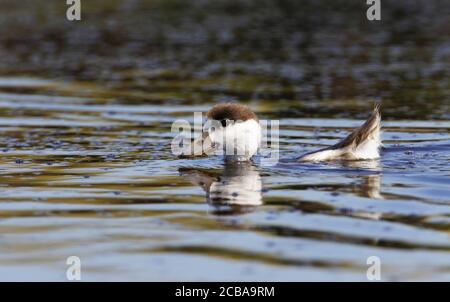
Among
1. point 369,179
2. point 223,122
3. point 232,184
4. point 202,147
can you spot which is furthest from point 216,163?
point 369,179

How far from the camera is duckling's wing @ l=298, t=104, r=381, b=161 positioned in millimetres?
13469

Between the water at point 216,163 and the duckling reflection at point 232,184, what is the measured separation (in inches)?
1.6

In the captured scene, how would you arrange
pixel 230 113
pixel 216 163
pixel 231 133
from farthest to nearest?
pixel 216 163 < pixel 231 133 < pixel 230 113

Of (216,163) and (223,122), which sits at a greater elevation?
(223,122)

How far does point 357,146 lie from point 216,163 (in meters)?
2.05

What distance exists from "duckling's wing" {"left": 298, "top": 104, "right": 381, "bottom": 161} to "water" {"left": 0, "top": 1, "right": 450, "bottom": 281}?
0.56ft

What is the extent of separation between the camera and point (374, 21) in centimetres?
3212

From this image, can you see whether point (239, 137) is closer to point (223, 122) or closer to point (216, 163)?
point (223, 122)

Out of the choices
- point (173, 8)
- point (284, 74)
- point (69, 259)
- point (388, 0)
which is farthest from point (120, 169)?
point (388, 0)

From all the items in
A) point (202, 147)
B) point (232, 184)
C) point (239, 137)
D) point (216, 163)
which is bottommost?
point (232, 184)

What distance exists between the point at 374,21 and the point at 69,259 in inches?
958

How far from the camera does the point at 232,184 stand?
41.4ft

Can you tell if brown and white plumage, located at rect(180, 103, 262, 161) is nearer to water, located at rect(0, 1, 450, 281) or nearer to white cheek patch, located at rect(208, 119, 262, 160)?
white cheek patch, located at rect(208, 119, 262, 160)

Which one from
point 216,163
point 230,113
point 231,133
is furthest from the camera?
point 216,163
